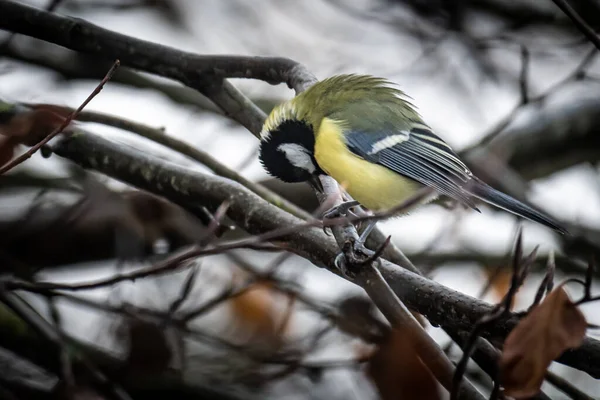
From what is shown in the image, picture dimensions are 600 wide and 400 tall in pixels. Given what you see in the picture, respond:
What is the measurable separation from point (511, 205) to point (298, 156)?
2.19 ft

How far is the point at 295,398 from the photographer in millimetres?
2439

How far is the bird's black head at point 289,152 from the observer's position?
2.37 meters

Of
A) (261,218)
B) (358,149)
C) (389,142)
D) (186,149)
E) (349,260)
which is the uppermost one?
(389,142)

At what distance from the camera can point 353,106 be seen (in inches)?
101

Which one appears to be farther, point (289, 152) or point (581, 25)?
point (289, 152)

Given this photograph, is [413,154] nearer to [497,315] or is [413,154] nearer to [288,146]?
[288,146]

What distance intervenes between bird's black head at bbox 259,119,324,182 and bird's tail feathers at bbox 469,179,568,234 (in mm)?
493

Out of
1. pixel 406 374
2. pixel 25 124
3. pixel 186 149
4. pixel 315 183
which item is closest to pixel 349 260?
pixel 406 374

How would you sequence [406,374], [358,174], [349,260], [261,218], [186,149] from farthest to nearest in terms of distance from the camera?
[186,149]
[358,174]
[261,218]
[349,260]
[406,374]

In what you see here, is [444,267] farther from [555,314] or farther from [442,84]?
[555,314]

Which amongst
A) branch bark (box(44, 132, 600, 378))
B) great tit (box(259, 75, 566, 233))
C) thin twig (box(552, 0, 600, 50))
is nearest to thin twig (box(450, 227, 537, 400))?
branch bark (box(44, 132, 600, 378))

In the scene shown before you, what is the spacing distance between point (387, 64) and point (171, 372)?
2.80 metres

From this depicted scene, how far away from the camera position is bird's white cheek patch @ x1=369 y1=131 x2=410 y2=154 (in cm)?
249

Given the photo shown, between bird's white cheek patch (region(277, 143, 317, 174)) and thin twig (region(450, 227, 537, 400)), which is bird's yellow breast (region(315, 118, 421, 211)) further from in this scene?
thin twig (region(450, 227, 537, 400))
